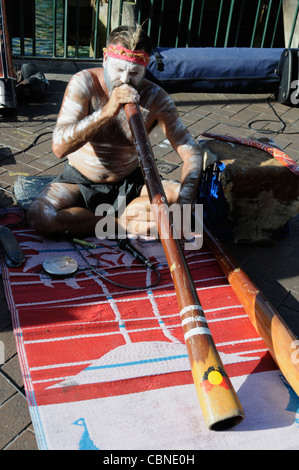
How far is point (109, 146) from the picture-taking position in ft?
10.8

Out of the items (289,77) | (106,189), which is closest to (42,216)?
(106,189)

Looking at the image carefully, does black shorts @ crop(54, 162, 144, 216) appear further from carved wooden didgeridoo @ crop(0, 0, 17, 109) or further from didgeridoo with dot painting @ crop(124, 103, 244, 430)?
carved wooden didgeridoo @ crop(0, 0, 17, 109)

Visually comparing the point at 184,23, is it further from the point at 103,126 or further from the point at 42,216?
the point at 42,216

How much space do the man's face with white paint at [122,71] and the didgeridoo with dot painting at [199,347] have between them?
68 centimetres

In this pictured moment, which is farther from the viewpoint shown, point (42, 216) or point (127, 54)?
point (42, 216)

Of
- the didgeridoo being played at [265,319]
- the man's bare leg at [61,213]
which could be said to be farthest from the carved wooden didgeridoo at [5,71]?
the didgeridoo being played at [265,319]

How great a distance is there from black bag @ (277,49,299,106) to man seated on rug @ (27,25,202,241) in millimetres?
2931

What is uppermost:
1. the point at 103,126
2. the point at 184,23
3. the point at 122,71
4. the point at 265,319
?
the point at 122,71

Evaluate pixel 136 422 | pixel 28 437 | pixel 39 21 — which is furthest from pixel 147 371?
pixel 39 21

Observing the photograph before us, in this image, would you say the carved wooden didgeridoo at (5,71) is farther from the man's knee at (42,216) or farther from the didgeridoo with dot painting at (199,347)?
the didgeridoo with dot painting at (199,347)

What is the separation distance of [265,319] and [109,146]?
1428mm

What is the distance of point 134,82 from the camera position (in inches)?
119

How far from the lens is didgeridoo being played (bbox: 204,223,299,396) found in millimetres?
2361

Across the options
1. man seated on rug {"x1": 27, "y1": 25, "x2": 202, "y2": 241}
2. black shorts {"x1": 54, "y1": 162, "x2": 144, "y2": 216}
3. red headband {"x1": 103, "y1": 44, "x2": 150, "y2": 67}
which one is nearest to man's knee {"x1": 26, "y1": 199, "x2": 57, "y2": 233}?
man seated on rug {"x1": 27, "y1": 25, "x2": 202, "y2": 241}
